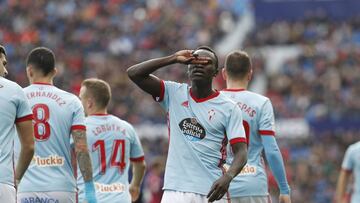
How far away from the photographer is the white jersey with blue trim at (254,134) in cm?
1118

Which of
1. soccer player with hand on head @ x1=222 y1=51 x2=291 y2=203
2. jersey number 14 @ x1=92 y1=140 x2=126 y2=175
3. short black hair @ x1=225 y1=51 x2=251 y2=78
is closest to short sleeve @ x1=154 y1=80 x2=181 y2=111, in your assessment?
soccer player with hand on head @ x1=222 y1=51 x2=291 y2=203

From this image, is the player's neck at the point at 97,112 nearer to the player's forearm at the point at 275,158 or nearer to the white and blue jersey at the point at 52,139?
the white and blue jersey at the point at 52,139

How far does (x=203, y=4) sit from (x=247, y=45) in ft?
14.1

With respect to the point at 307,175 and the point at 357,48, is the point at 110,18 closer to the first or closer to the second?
the point at 357,48

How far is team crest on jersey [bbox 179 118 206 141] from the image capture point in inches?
379

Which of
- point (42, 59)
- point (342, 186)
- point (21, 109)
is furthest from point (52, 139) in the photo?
point (342, 186)

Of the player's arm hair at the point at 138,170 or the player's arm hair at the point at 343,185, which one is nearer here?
the player's arm hair at the point at 138,170

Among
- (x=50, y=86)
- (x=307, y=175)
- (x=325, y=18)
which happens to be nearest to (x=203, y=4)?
(x=325, y=18)

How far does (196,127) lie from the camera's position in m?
9.64

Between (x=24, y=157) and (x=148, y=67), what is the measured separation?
1310 mm

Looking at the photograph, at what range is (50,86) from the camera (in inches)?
422

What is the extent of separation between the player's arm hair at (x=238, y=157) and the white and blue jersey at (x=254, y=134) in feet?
5.48

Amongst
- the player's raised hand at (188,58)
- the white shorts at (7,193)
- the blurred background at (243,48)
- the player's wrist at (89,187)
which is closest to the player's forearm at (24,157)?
the white shorts at (7,193)

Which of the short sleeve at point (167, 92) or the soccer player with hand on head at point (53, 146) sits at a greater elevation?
the short sleeve at point (167, 92)
